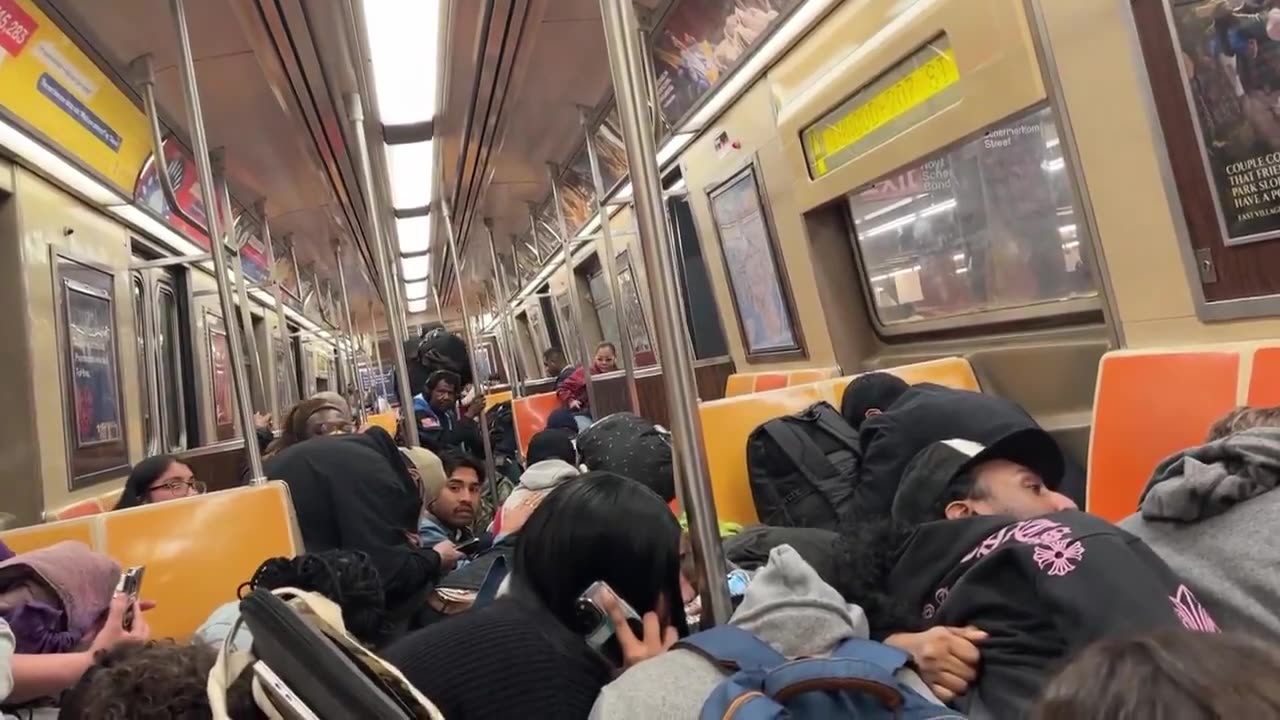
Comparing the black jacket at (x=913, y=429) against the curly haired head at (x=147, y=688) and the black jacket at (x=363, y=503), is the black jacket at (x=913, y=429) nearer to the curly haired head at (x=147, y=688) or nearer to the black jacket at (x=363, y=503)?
the black jacket at (x=363, y=503)

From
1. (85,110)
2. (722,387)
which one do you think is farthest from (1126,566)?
(722,387)

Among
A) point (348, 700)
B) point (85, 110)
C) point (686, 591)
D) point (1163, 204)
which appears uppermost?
point (85, 110)

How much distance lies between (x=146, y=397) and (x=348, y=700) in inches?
189

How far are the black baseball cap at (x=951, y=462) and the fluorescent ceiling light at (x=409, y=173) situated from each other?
4777 millimetres

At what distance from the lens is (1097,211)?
2723mm

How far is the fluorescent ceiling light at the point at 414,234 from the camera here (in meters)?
8.58

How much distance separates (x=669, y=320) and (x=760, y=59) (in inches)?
141

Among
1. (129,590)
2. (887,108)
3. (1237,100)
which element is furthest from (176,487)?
(1237,100)

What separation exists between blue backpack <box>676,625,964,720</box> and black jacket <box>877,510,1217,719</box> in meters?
0.26

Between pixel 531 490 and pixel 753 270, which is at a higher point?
pixel 753 270

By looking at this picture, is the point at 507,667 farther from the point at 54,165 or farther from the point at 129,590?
the point at 54,165

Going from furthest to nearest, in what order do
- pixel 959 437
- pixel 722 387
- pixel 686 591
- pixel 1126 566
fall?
pixel 722 387 → pixel 959 437 → pixel 686 591 → pixel 1126 566

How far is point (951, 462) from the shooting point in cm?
193

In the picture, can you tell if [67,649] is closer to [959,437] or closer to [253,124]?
[959,437]
